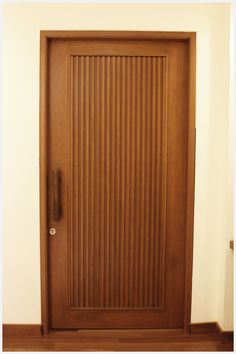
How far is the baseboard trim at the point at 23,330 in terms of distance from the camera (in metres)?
2.18

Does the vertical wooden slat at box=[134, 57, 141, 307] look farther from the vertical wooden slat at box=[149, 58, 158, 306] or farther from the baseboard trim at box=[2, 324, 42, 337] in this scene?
the baseboard trim at box=[2, 324, 42, 337]

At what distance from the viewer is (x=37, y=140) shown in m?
2.12

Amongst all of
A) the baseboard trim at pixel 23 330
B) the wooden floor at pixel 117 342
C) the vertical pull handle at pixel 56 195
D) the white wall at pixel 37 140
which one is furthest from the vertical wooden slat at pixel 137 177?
the baseboard trim at pixel 23 330

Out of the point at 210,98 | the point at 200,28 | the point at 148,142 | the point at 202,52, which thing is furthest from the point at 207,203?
the point at 200,28

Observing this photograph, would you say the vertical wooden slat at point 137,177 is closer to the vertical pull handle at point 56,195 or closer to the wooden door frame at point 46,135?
the wooden door frame at point 46,135

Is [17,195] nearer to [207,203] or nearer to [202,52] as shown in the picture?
[207,203]

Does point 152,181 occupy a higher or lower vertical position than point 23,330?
higher

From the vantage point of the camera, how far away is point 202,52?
2.10m

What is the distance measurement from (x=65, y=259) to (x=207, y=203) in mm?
1094

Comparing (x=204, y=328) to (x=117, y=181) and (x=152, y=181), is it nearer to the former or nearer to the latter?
(x=152, y=181)

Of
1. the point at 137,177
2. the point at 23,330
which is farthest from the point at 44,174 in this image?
the point at 23,330

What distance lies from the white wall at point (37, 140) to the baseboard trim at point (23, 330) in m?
0.04

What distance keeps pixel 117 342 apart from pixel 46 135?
152 cm

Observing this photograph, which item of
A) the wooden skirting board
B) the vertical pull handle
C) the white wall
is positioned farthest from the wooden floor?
the vertical pull handle
